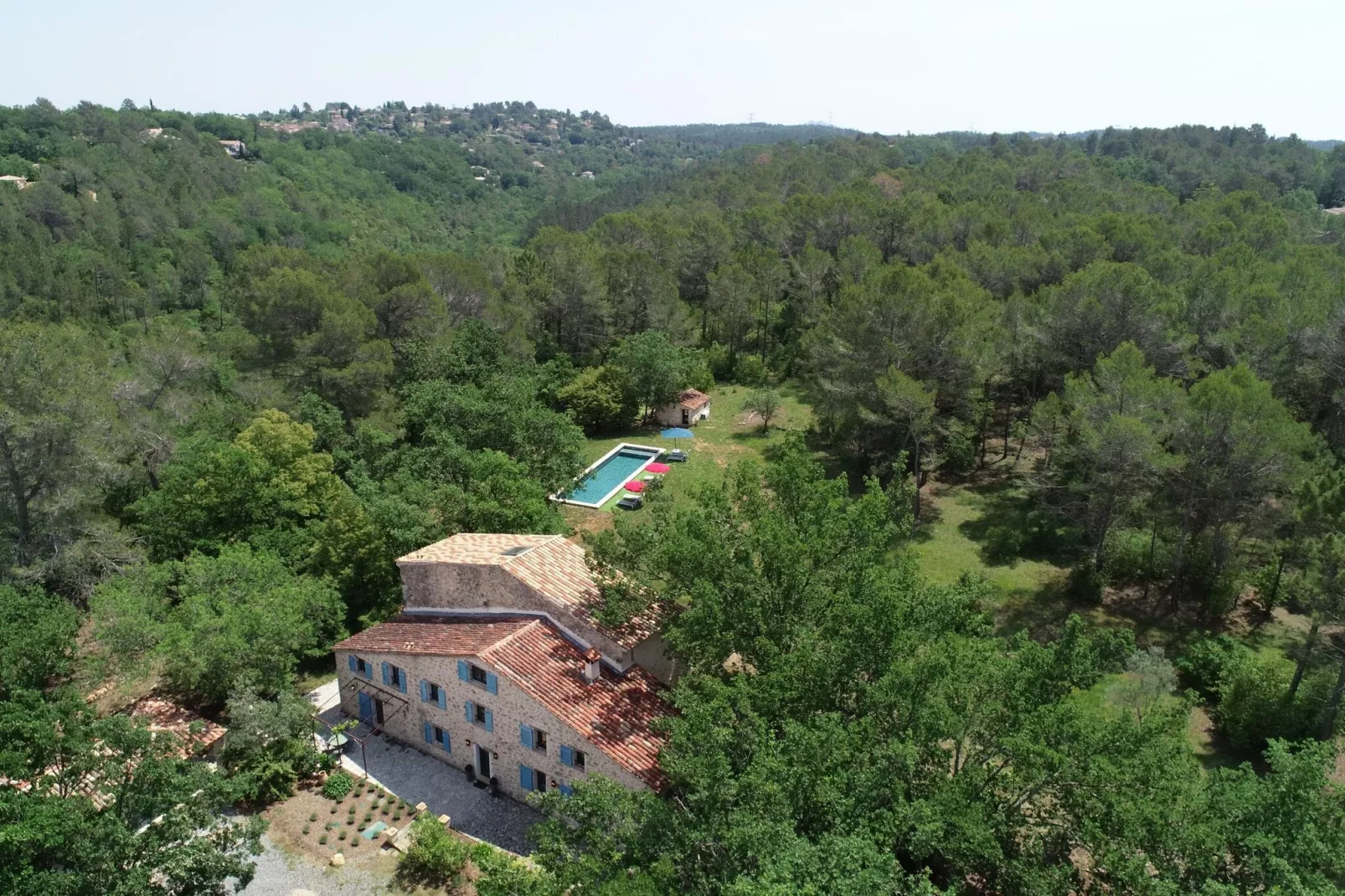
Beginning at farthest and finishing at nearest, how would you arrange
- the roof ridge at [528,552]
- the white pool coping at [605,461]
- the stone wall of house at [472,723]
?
the white pool coping at [605,461] → the roof ridge at [528,552] → the stone wall of house at [472,723]

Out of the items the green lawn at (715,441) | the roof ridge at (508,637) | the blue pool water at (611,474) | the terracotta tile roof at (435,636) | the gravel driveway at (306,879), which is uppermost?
the roof ridge at (508,637)

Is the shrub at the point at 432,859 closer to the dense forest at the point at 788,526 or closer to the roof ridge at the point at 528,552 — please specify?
the dense forest at the point at 788,526

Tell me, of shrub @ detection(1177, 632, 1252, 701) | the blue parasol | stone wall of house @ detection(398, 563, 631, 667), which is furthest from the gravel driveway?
the blue parasol

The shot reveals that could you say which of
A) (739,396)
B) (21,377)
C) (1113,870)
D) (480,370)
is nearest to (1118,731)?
(1113,870)

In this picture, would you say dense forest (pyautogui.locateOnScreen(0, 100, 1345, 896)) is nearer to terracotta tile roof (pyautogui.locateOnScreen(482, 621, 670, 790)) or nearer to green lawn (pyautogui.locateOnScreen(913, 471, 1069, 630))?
green lawn (pyautogui.locateOnScreen(913, 471, 1069, 630))

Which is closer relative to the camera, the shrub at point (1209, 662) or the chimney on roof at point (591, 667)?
the chimney on roof at point (591, 667)

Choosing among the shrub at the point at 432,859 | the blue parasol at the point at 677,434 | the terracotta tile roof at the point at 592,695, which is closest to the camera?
the shrub at the point at 432,859

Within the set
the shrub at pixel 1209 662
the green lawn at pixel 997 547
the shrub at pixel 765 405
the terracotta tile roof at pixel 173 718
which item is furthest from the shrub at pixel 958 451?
the terracotta tile roof at pixel 173 718
